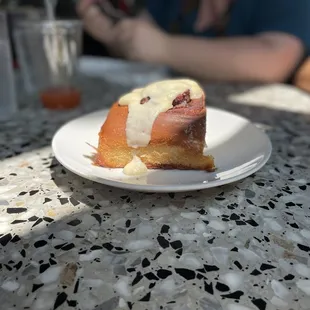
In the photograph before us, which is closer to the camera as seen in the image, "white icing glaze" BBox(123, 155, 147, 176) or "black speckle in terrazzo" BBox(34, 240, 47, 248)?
"black speckle in terrazzo" BBox(34, 240, 47, 248)

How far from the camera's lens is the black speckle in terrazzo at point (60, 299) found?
1.39ft

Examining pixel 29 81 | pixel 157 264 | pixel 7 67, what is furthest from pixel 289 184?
pixel 29 81

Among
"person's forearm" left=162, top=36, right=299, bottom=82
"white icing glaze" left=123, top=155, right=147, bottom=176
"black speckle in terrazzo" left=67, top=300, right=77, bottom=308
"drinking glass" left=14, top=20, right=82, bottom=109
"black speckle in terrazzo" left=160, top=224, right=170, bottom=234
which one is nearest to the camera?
"black speckle in terrazzo" left=67, top=300, right=77, bottom=308

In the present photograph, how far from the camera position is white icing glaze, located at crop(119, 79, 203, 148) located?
0.66 metres

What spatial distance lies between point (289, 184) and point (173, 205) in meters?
0.20

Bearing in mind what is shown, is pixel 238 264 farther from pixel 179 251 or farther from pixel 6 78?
pixel 6 78

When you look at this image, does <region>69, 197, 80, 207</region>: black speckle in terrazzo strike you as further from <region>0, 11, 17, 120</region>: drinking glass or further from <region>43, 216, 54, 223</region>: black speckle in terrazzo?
<region>0, 11, 17, 120</region>: drinking glass

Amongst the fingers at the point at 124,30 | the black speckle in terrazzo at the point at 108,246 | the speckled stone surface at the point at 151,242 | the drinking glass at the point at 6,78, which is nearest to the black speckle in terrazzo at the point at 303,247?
the speckled stone surface at the point at 151,242

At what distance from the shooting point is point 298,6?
137 centimetres

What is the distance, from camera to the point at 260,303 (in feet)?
1.41

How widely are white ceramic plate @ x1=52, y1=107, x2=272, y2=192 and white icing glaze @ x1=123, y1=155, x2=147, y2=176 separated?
0.03ft

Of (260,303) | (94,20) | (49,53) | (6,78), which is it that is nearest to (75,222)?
(260,303)

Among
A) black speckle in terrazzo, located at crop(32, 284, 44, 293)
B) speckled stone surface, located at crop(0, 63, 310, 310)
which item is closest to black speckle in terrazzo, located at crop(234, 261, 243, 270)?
speckled stone surface, located at crop(0, 63, 310, 310)

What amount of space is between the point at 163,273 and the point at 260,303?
0.10m
